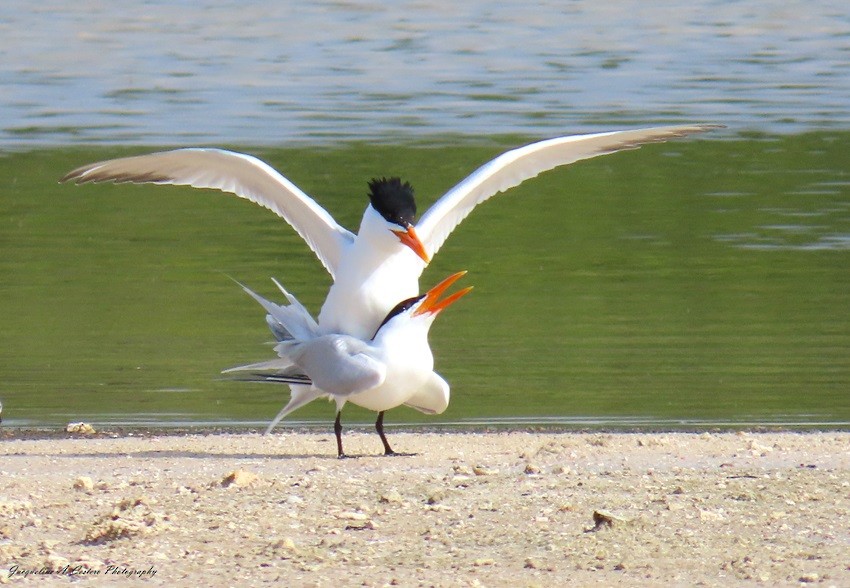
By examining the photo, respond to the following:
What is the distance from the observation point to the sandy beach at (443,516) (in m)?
6.19

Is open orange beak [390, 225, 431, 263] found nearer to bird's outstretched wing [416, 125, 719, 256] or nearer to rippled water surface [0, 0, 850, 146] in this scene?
bird's outstretched wing [416, 125, 719, 256]

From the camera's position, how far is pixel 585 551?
20.9 ft

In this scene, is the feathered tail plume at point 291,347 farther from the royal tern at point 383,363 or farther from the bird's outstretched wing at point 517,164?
the bird's outstretched wing at point 517,164

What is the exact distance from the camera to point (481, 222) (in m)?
18.4

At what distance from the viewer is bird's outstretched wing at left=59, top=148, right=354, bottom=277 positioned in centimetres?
944

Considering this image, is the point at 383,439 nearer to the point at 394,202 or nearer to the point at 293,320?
the point at 293,320

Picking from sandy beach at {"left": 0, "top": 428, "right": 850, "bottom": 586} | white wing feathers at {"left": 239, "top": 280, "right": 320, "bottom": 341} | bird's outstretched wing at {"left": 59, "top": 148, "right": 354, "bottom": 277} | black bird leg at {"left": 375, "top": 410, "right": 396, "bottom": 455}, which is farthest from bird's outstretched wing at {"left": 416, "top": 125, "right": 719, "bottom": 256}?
sandy beach at {"left": 0, "top": 428, "right": 850, "bottom": 586}

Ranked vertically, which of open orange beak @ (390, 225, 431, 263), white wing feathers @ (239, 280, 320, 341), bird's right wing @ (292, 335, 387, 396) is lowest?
bird's right wing @ (292, 335, 387, 396)

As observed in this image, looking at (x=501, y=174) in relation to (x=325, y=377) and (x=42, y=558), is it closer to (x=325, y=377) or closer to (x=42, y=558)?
(x=325, y=377)

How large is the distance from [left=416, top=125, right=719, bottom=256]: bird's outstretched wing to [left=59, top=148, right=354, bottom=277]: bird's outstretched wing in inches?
18.9

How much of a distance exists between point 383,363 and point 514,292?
5708mm

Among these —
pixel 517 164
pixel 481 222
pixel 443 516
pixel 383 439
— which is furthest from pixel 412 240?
pixel 481 222

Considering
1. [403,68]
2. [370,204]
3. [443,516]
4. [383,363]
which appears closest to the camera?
[443,516]

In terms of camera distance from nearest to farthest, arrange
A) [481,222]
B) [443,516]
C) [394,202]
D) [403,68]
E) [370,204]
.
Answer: [443,516] → [394,202] → [370,204] → [481,222] → [403,68]
